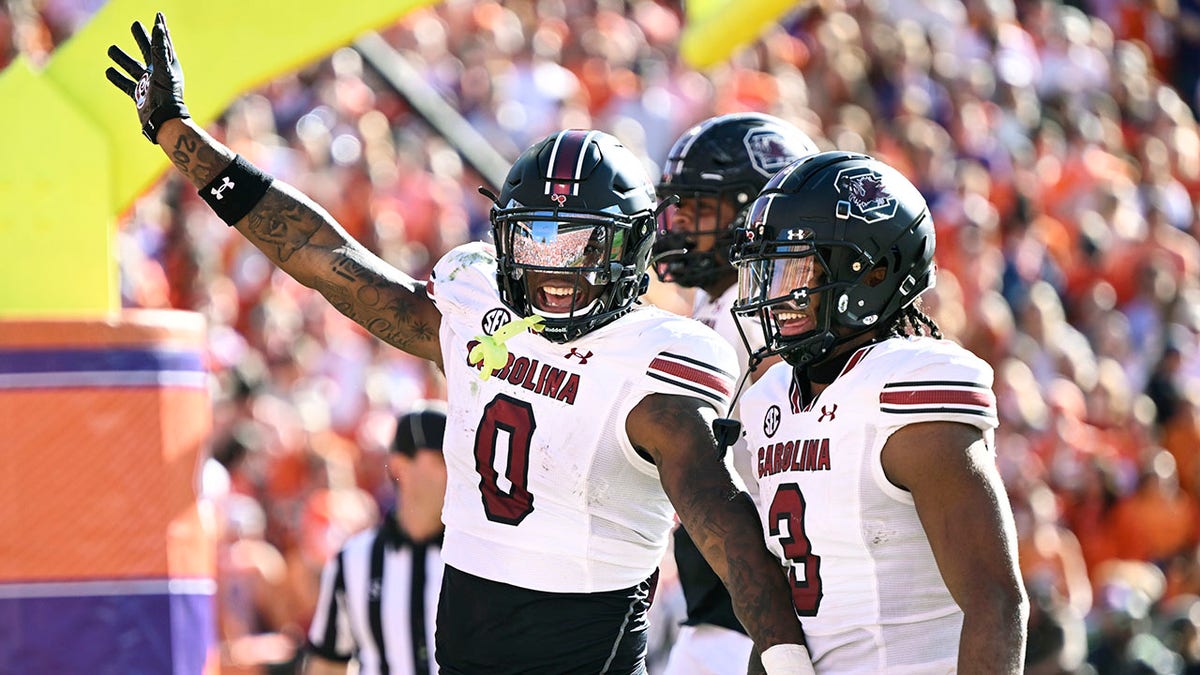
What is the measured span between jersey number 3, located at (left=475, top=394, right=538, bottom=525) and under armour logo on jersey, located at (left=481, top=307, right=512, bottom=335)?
174mm

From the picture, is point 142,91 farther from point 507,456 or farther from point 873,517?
point 873,517

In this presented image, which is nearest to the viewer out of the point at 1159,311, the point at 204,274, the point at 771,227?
the point at 771,227

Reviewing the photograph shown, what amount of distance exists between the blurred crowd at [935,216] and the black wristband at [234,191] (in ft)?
8.77

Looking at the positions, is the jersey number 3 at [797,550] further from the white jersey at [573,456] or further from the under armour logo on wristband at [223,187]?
the under armour logo on wristband at [223,187]

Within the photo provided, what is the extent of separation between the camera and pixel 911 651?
3.15 m

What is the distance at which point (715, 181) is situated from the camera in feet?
15.3

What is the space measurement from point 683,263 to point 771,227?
1.23 m

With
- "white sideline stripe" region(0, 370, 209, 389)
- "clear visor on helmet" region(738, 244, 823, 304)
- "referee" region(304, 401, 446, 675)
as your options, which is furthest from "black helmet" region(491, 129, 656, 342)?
"referee" region(304, 401, 446, 675)

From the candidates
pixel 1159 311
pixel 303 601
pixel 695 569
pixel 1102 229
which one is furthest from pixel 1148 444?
pixel 695 569

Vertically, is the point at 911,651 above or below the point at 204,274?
below

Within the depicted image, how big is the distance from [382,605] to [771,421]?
228 cm

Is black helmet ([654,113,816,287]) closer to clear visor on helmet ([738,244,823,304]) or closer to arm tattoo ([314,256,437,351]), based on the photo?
arm tattoo ([314,256,437,351])

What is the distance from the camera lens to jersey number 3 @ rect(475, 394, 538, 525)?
3.62m

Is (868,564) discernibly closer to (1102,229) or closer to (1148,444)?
(1148,444)
